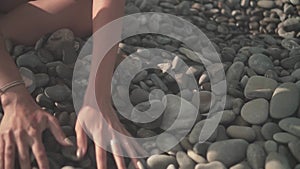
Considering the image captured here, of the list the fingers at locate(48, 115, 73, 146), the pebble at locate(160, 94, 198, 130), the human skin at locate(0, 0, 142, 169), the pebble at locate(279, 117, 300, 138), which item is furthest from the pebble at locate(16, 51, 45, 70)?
the pebble at locate(279, 117, 300, 138)

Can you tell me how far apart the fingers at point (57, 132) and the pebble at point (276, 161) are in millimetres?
498

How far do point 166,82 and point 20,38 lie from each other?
49 centimetres

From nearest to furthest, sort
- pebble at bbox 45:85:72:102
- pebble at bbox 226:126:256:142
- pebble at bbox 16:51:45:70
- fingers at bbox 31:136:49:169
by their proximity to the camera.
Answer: fingers at bbox 31:136:49:169
pebble at bbox 226:126:256:142
pebble at bbox 45:85:72:102
pebble at bbox 16:51:45:70

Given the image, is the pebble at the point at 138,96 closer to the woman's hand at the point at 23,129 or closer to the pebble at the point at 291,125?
the woman's hand at the point at 23,129

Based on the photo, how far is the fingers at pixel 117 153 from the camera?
1.35 meters

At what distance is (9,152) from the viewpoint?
1348 millimetres

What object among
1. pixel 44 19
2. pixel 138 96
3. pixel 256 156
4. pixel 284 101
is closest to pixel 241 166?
pixel 256 156

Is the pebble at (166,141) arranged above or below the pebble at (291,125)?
below

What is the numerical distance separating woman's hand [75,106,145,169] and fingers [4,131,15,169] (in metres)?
0.16

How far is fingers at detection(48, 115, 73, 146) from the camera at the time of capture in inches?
55.4

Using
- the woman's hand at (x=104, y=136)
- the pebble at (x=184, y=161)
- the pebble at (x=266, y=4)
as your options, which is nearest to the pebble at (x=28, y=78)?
the woman's hand at (x=104, y=136)

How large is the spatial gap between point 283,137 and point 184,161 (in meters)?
0.27

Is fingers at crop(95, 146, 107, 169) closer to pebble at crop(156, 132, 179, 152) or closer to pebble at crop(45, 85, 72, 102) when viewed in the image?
pebble at crop(156, 132, 179, 152)

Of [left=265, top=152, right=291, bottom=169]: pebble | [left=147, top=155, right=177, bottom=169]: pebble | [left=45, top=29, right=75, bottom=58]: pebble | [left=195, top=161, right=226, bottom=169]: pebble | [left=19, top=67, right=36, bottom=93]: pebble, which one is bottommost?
[left=147, top=155, right=177, bottom=169]: pebble
